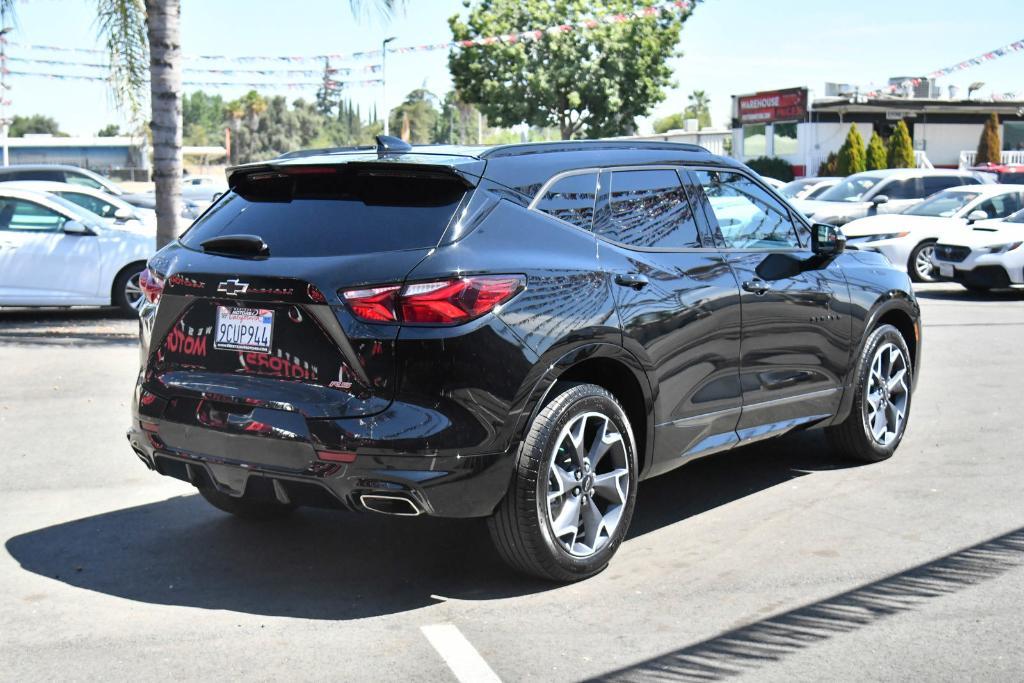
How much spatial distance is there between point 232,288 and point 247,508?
157 centimetres

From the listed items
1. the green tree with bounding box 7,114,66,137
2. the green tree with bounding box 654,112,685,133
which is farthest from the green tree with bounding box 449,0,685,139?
the green tree with bounding box 7,114,66,137

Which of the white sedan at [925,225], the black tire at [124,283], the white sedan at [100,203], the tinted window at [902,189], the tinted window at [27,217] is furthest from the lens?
the tinted window at [902,189]

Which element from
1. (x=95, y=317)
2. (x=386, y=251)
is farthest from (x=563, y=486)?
(x=95, y=317)

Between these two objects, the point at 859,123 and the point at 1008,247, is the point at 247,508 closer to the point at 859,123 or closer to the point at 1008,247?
the point at 1008,247

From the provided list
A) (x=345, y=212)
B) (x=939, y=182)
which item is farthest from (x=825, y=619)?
(x=939, y=182)

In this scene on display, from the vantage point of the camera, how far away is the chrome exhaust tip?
4.63m

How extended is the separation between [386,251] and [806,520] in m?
2.64

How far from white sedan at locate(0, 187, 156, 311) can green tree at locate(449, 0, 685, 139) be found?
33394mm

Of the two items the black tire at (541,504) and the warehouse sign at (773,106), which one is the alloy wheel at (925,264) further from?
the warehouse sign at (773,106)

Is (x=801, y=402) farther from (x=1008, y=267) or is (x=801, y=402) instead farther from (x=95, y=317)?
(x=1008, y=267)

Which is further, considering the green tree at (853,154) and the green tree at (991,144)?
the green tree at (991,144)

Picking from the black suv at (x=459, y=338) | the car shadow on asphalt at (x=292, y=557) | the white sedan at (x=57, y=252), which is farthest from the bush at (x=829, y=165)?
the car shadow on asphalt at (x=292, y=557)

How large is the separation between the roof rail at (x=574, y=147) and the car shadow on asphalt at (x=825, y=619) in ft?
6.95

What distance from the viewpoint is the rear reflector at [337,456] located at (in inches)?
180
